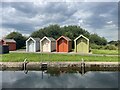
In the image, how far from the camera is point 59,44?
38500mm

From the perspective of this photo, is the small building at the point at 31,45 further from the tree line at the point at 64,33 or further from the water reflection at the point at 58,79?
the tree line at the point at 64,33

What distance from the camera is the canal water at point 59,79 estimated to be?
1874 cm

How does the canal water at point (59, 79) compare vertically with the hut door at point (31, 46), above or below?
below

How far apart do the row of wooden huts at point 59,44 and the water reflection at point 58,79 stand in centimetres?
1286

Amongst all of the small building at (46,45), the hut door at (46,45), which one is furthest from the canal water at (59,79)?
the hut door at (46,45)

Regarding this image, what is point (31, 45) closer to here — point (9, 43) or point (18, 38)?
point (9, 43)

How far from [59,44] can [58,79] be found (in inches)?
684

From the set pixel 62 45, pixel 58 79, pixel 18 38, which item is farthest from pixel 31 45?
pixel 58 79

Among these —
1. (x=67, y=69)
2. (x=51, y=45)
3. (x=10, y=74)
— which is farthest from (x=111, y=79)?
(x=51, y=45)

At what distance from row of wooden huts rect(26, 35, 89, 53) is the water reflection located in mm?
12862

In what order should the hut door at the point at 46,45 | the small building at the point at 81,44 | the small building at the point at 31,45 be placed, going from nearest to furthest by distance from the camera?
the small building at the point at 81,44
the hut door at the point at 46,45
the small building at the point at 31,45

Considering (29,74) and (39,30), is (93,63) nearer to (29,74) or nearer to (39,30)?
(29,74)

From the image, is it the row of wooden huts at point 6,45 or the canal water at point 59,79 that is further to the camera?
the row of wooden huts at point 6,45

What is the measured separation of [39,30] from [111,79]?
4797cm
